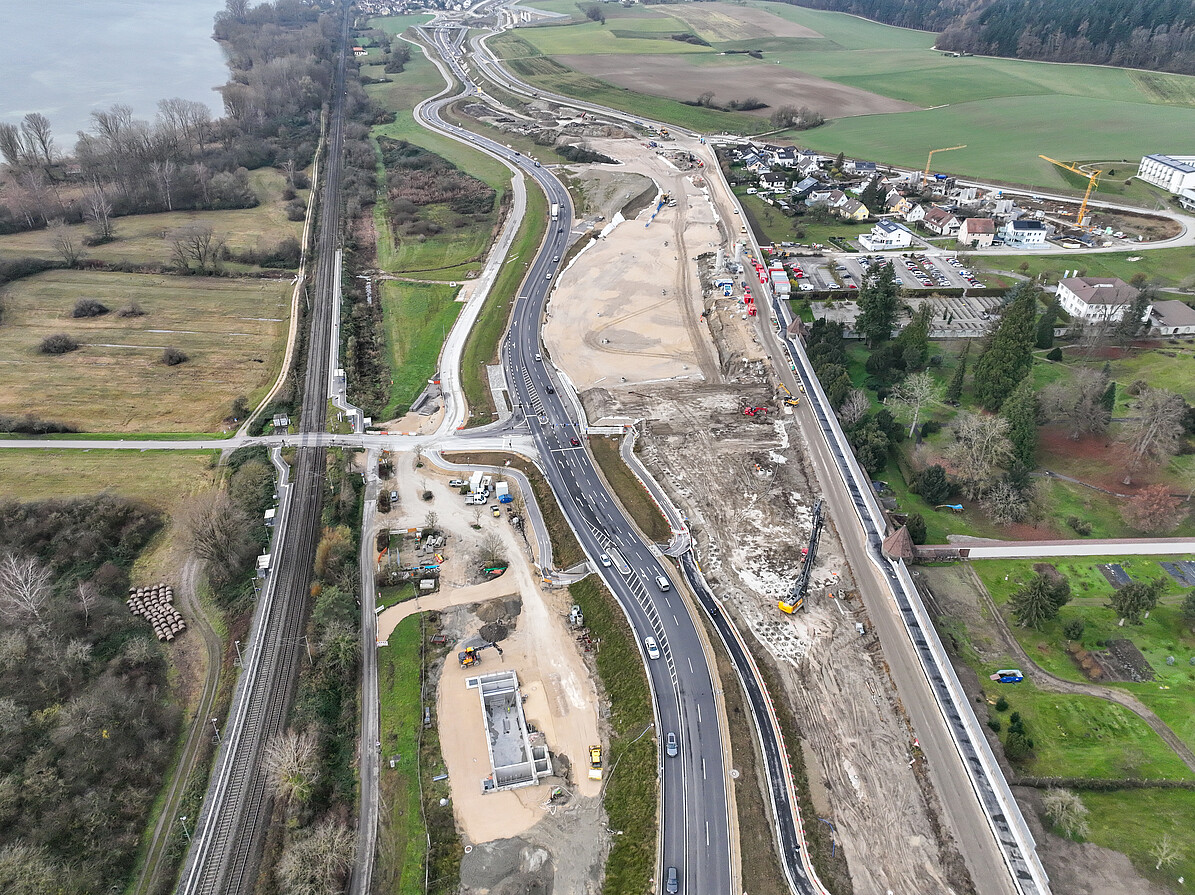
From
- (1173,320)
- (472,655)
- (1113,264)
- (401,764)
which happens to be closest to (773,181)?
(1113,264)

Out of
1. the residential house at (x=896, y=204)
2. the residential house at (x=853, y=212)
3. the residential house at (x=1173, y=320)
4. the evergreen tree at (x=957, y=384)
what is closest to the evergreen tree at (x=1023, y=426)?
the evergreen tree at (x=957, y=384)

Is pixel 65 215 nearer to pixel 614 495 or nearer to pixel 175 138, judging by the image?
pixel 175 138

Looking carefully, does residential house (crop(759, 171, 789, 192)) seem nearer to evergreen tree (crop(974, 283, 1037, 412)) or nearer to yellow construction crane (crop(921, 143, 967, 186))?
yellow construction crane (crop(921, 143, 967, 186))

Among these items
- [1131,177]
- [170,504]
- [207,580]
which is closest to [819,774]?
[207,580]

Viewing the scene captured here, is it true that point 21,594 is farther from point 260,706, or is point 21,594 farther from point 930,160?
point 930,160

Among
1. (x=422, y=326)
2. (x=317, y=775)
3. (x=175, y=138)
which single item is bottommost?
(x=317, y=775)

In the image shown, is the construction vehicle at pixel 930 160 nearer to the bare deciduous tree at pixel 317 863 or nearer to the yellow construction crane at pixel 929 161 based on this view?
the yellow construction crane at pixel 929 161
